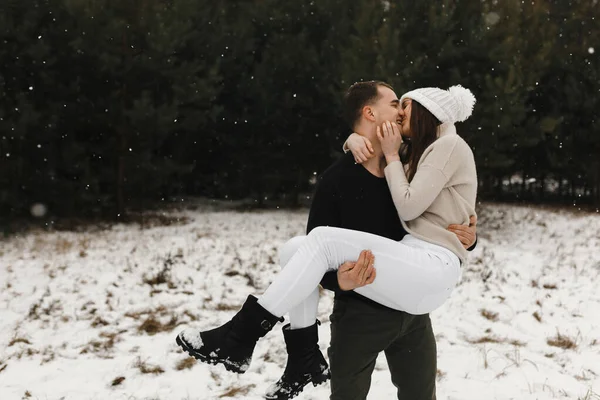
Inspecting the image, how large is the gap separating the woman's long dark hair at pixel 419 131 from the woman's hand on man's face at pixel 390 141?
121 mm

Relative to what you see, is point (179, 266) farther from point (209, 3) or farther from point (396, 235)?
point (209, 3)

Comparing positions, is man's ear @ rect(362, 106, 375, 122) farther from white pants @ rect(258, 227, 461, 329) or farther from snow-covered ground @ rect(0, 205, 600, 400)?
snow-covered ground @ rect(0, 205, 600, 400)

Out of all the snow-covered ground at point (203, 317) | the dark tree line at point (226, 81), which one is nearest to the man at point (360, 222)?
the snow-covered ground at point (203, 317)

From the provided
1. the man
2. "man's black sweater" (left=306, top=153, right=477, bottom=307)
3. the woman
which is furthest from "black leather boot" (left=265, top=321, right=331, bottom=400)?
"man's black sweater" (left=306, top=153, right=477, bottom=307)

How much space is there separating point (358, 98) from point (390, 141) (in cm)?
31

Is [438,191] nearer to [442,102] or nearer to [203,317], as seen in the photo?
[442,102]

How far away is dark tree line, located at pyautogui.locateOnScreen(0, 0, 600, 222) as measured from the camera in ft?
37.1

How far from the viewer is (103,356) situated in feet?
15.8

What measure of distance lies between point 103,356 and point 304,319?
333 cm

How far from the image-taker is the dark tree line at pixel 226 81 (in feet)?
37.1

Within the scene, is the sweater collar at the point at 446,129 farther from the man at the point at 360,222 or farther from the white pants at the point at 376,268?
the white pants at the point at 376,268

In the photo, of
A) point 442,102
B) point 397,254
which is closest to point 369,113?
point 442,102

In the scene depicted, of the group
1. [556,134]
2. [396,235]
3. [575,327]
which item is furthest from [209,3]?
[396,235]

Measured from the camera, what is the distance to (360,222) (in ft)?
7.53
